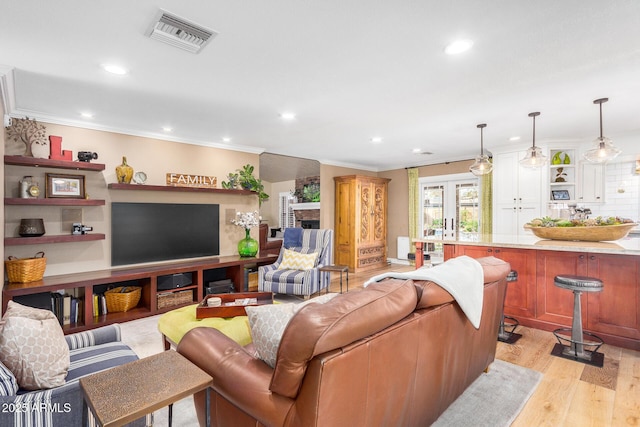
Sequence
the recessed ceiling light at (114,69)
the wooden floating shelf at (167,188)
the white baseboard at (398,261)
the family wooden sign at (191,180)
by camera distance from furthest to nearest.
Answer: the white baseboard at (398,261) → the family wooden sign at (191,180) → the wooden floating shelf at (167,188) → the recessed ceiling light at (114,69)

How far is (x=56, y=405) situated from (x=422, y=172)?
269 inches

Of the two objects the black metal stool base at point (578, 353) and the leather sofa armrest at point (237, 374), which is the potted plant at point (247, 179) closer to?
the leather sofa armrest at point (237, 374)

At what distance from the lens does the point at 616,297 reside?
2910mm

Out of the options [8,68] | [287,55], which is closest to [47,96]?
[8,68]

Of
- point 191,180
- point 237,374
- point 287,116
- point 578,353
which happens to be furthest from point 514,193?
point 237,374

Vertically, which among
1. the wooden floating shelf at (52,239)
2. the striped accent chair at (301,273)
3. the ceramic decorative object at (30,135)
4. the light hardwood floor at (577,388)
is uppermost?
the ceramic decorative object at (30,135)

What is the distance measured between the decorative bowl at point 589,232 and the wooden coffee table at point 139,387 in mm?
3585

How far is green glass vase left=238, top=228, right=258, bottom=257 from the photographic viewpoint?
16.1 feet

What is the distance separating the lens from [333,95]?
3.02 m

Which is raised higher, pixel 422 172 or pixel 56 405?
pixel 422 172

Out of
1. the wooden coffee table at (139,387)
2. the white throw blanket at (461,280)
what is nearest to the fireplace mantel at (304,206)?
the white throw blanket at (461,280)

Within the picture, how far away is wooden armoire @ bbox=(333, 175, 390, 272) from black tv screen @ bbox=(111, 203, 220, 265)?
2867mm

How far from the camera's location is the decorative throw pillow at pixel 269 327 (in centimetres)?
125

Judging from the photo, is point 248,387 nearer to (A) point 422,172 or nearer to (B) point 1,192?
(B) point 1,192
